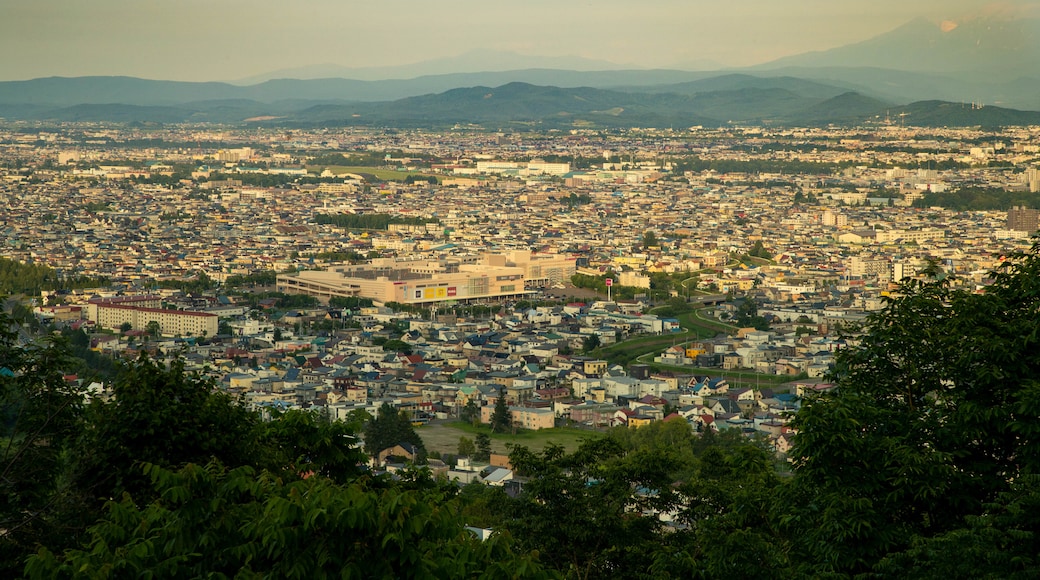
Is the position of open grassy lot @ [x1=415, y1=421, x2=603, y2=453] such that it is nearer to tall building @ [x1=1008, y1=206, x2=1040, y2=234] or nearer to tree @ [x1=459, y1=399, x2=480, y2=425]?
tree @ [x1=459, y1=399, x2=480, y2=425]

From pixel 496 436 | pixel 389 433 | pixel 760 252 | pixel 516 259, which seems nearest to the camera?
pixel 389 433

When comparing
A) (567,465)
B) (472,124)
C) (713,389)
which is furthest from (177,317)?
(472,124)

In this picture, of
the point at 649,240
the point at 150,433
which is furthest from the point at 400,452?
the point at 649,240

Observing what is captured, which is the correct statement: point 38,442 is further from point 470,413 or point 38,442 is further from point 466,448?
point 470,413

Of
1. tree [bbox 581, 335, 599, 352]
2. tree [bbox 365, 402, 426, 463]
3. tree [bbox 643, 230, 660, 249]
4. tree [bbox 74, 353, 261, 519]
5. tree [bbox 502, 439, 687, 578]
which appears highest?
tree [bbox 74, 353, 261, 519]

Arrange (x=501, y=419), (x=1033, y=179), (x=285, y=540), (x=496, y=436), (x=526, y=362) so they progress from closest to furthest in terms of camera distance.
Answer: (x=285, y=540), (x=496, y=436), (x=501, y=419), (x=526, y=362), (x=1033, y=179)

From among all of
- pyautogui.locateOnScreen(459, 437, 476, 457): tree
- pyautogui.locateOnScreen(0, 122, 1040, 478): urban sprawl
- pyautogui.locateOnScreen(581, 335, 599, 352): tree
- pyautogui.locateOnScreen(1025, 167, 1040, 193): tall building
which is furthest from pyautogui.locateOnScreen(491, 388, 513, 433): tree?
pyautogui.locateOnScreen(1025, 167, 1040, 193): tall building
